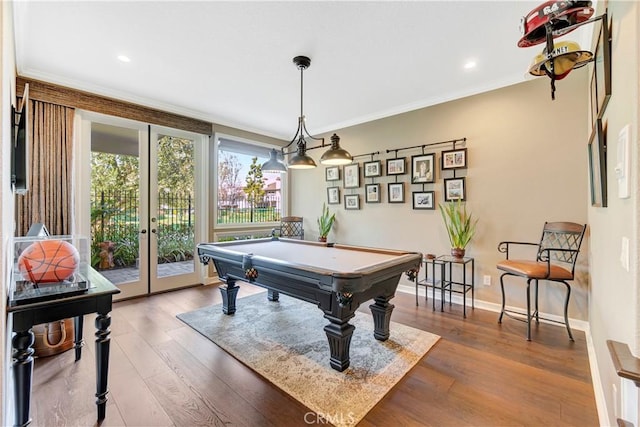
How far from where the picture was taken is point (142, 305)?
3.69 meters

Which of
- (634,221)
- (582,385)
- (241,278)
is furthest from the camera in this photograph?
(241,278)

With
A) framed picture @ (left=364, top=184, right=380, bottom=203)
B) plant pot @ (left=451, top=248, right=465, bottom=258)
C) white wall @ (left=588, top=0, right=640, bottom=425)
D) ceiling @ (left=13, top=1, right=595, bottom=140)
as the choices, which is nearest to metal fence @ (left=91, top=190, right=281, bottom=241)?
ceiling @ (left=13, top=1, right=595, bottom=140)

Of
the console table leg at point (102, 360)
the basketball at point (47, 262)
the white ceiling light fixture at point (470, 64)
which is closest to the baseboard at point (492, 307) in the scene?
the white ceiling light fixture at point (470, 64)

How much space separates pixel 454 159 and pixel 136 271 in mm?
4700

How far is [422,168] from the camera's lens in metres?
4.06

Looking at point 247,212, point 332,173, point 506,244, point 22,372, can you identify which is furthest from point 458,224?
point 22,372

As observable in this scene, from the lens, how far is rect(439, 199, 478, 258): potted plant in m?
3.57

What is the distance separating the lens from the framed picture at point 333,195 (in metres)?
5.12

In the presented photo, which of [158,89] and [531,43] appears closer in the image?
[531,43]

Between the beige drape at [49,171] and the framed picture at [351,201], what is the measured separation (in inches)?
149

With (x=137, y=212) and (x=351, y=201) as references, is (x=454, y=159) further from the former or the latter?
(x=137, y=212)

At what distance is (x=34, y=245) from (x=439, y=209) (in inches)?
159

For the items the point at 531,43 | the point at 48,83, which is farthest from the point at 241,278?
the point at 48,83

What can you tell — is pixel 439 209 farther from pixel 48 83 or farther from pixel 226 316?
pixel 48 83
